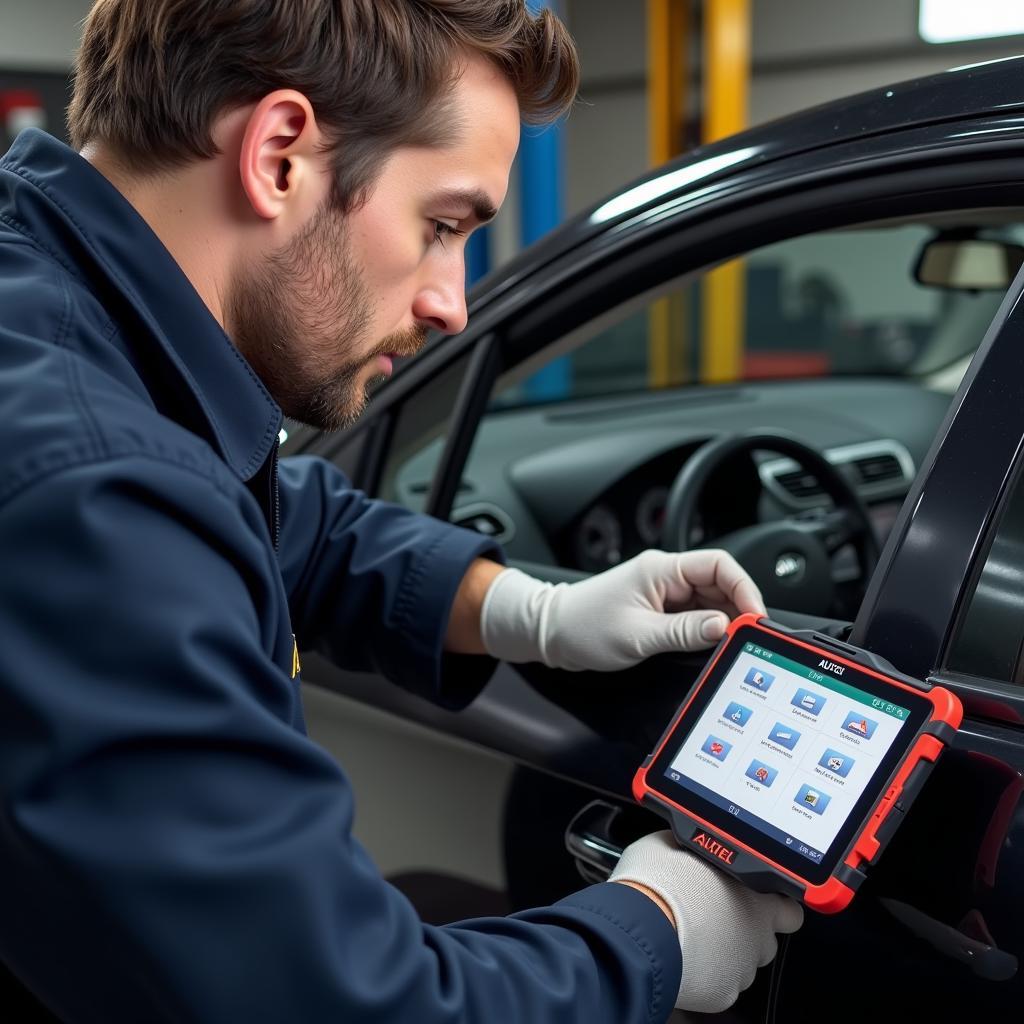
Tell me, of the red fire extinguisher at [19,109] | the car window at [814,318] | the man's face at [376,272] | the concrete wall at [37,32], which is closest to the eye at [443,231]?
the man's face at [376,272]

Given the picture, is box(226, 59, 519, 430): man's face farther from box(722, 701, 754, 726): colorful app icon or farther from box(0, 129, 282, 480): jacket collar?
box(722, 701, 754, 726): colorful app icon

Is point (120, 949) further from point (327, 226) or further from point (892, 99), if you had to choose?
point (892, 99)

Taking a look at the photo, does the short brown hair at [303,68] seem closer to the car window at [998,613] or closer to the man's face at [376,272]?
the man's face at [376,272]

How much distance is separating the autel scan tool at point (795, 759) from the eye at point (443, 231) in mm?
439

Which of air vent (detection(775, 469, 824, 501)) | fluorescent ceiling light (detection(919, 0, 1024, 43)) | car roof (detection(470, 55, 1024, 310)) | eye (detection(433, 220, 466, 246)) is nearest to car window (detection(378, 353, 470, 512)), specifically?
car roof (detection(470, 55, 1024, 310))

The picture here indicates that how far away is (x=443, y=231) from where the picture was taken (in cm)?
105

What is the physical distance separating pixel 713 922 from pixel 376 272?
1.99 ft

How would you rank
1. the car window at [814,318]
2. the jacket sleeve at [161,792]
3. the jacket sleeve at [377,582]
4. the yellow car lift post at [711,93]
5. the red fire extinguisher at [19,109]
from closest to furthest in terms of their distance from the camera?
the jacket sleeve at [161,792] → the jacket sleeve at [377,582] → the yellow car lift post at [711,93] → the red fire extinguisher at [19,109] → the car window at [814,318]

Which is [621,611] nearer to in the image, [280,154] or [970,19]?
[280,154]

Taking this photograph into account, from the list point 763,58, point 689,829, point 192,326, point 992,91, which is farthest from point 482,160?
point 763,58

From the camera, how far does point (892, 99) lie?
1089mm

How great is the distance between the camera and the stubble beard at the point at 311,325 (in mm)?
965

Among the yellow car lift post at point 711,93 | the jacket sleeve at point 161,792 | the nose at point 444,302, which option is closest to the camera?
the jacket sleeve at point 161,792

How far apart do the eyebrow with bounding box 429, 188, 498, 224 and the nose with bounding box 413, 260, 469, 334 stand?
0.17 feet
